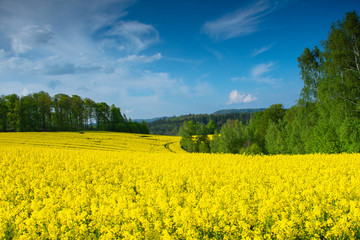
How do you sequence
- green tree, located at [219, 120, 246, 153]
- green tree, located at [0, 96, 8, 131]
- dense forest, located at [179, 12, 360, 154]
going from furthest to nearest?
green tree, located at [0, 96, 8, 131]
green tree, located at [219, 120, 246, 153]
dense forest, located at [179, 12, 360, 154]

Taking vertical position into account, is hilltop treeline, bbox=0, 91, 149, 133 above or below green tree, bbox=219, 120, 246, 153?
above

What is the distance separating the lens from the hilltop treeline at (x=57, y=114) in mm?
51922

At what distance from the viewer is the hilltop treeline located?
51922 mm

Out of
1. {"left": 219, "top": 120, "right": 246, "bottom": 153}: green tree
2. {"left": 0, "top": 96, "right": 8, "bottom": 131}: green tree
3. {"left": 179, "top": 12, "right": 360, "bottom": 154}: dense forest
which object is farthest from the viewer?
{"left": 0, "top": 96, "right": 8, "bottom": 131}: green tree

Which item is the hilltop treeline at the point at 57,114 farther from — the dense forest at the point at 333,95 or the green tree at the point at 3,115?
the dense forest at the point at 333,95

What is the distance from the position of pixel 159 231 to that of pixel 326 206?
4.16 metres

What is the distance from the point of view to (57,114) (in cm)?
6144

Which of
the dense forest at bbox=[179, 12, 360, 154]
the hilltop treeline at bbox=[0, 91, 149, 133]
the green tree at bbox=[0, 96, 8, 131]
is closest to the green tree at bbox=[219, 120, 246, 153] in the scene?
the dense forest at bbox=[179, 12, 360, 154]

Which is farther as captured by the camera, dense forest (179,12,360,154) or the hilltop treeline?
the hilltop treeline

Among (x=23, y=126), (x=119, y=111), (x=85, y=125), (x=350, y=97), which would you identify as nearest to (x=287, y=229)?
(x=350, y=97)

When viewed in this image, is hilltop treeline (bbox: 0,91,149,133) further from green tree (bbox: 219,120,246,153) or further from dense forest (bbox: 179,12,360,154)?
dense forest (bbox: 179,12,360,154)

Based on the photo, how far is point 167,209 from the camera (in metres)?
5.17

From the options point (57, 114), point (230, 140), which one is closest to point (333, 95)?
point (230, 140)

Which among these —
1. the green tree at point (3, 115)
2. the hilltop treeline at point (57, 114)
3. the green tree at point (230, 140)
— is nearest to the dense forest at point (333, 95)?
the green tree at point (230, 140)
